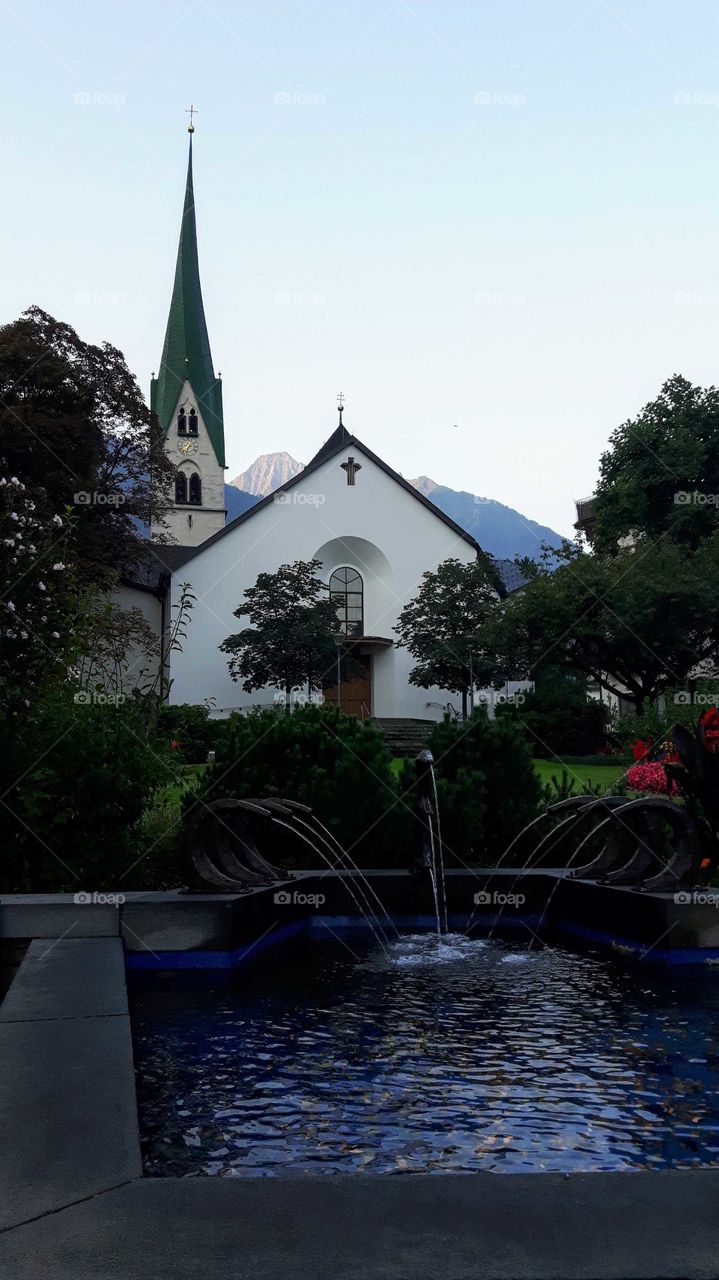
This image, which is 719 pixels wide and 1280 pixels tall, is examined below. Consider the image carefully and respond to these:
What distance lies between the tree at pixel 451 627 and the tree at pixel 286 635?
12.8 ft

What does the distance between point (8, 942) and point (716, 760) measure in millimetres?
5232

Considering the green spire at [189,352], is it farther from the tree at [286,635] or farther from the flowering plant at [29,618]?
the flowering plant at [29,618]

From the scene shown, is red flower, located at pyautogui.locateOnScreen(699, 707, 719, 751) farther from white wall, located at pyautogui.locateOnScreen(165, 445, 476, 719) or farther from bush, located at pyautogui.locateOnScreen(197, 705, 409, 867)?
white wall, located at pyautogui.locateOnScreen(165, 445, 476, 719)

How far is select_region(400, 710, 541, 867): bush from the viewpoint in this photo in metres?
10.6

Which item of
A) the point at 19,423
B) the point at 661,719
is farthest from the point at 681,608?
the point at 19,423

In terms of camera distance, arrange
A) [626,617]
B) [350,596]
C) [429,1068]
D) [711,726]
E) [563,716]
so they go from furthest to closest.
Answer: [350,596], [563,716], [626,617], [711,726], [429,1068]

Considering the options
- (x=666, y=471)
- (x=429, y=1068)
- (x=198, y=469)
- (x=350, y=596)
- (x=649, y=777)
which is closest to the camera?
(x=429, y=1068)

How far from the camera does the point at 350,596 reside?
2162 inches

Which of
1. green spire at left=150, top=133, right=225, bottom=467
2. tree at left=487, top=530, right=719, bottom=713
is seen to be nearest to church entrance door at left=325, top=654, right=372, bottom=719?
tree at left=487, top=530, right=719, bottom=713

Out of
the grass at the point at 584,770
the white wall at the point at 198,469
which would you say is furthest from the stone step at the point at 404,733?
the white wall at the point at 198,469

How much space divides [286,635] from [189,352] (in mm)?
28569

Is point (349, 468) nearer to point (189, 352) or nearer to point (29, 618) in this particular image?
point (189, 352)

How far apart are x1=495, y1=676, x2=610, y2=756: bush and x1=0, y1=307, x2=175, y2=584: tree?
15092mm

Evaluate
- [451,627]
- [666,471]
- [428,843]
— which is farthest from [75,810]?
[666,471]
